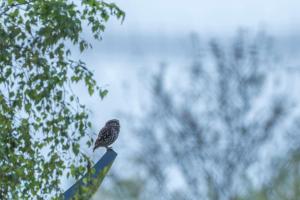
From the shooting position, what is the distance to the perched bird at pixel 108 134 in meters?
16.3

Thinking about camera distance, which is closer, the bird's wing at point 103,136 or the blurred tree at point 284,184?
the bird's wing at point 103,136

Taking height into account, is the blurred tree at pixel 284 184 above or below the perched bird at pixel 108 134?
above

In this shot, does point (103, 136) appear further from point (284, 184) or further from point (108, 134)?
point (284, 184)

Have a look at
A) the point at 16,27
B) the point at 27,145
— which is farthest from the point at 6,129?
the point at 16,27

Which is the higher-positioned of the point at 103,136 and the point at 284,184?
the point at 284,184

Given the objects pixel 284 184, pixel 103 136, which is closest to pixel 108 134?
pixel 103 136

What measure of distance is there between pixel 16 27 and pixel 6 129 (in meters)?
1.24

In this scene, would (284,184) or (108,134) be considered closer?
(108,134)

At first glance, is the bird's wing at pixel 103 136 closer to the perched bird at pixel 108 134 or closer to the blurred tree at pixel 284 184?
the perched bird at pixel 108 134

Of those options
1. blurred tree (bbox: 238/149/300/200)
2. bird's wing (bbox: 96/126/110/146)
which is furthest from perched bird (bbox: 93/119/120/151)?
blurred tree (bbox: 238/149/300/200)

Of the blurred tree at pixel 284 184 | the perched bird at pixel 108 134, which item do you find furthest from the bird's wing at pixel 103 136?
the blurred tree at pixel 284 184

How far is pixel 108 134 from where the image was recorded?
16.6 m

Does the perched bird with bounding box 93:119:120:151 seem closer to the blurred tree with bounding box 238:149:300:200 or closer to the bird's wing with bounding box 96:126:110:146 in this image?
the bird's wing with bounding box 96:126:110:146

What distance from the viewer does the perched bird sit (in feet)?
53.6
